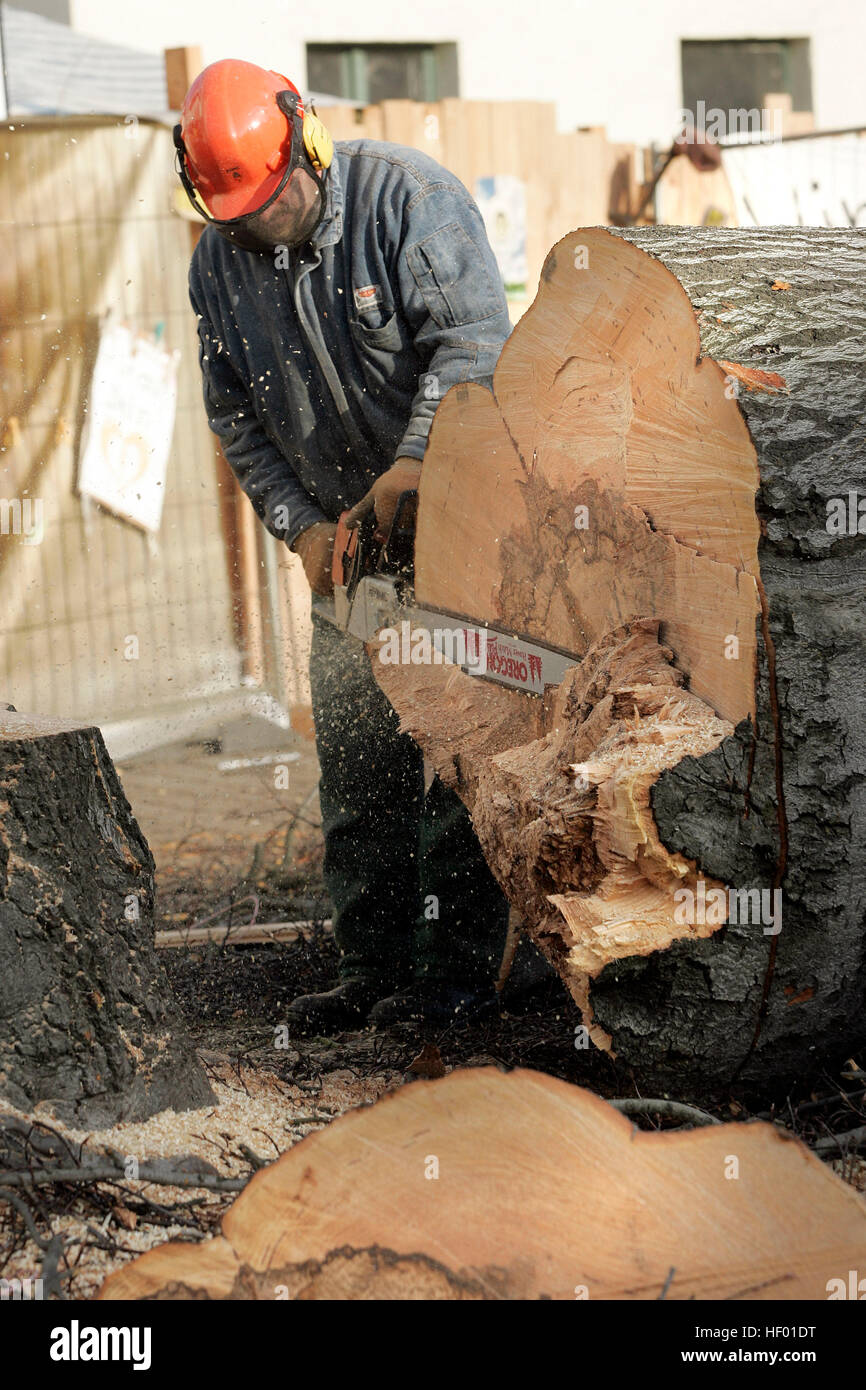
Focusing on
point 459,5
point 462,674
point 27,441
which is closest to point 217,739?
point 27,441

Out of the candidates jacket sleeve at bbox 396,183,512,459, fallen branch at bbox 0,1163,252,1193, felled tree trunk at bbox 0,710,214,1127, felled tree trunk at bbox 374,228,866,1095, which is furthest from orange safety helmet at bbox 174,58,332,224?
fallen branch at bbox 0,1163,252,1193

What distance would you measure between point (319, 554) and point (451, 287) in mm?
756

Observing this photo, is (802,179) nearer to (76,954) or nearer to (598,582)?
(598,582)

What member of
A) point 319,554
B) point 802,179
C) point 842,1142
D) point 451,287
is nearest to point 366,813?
point 319,554

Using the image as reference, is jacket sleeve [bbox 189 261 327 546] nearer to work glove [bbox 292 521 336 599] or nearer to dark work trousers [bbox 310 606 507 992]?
work glove [bbox 292 521 336 599]

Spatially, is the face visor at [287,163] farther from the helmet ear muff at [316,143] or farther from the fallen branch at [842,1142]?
the fallen branch at [842,1142]

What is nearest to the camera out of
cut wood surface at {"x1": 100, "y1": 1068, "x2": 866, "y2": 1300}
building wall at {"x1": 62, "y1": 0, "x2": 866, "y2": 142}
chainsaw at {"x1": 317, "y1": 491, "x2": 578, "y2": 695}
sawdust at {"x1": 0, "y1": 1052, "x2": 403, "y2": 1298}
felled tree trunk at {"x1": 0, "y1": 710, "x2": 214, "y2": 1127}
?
cut wood surface at {"x1": 100, "y1": 1068, "x2": 866, "y2": 1300}

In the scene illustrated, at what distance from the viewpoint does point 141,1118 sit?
1979 millimetres

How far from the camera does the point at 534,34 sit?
9.07 metres

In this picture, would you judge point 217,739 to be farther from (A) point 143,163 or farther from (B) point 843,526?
(B) point 843,526

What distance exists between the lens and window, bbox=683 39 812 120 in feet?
33.1

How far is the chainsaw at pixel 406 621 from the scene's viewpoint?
96.1 inches

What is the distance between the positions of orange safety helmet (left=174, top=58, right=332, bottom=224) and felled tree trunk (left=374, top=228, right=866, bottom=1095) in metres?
1.00

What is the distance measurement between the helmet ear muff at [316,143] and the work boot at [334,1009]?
2102 mm
